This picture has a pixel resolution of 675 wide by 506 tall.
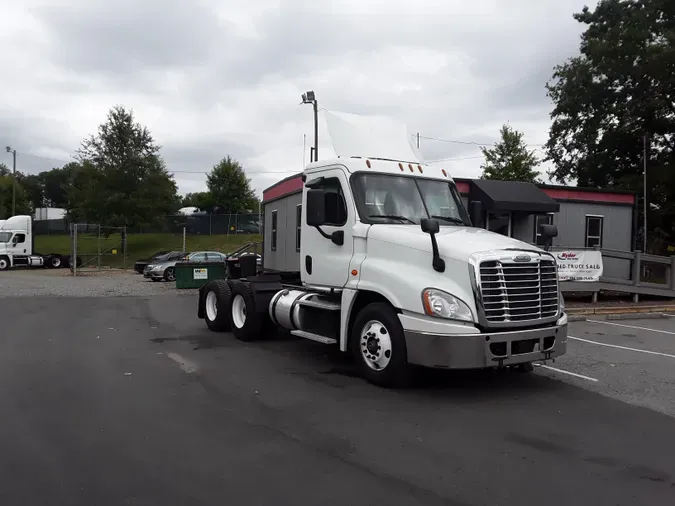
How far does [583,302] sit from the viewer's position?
1706 cm

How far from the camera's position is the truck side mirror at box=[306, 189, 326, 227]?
24.4ft

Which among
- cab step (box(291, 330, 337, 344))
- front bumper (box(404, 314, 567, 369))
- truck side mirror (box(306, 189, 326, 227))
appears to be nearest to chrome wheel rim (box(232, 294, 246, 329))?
cab step (box(291, 330, 337, 344))

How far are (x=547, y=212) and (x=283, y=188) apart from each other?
8.80 meters

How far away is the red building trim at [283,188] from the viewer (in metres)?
13.5

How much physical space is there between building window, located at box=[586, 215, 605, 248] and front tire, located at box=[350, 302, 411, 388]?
1517 cm

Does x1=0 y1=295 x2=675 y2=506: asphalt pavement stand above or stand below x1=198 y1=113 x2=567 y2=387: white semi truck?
below

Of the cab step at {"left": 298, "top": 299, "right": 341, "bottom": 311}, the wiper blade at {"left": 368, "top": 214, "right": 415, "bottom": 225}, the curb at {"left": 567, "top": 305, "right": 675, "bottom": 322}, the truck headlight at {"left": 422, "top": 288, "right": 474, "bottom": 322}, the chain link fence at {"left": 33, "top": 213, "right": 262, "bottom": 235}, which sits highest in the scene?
the chain link fence at {"left": 33, "top": 213, "right": 262, "bottom": 235}

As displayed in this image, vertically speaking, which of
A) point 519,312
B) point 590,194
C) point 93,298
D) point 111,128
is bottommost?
point 93,298

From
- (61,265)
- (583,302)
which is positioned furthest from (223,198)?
(583,302)

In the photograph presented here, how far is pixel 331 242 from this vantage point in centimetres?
788

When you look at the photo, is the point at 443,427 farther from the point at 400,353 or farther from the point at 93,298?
Answer: the point at 93,298

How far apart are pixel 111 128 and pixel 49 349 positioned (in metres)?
38.3

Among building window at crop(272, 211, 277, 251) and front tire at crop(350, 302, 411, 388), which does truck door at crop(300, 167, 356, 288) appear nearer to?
front tire at crop(350, 302, 411, 388)

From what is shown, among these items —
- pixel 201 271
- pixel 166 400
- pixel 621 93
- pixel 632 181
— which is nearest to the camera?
pixel 166 400
